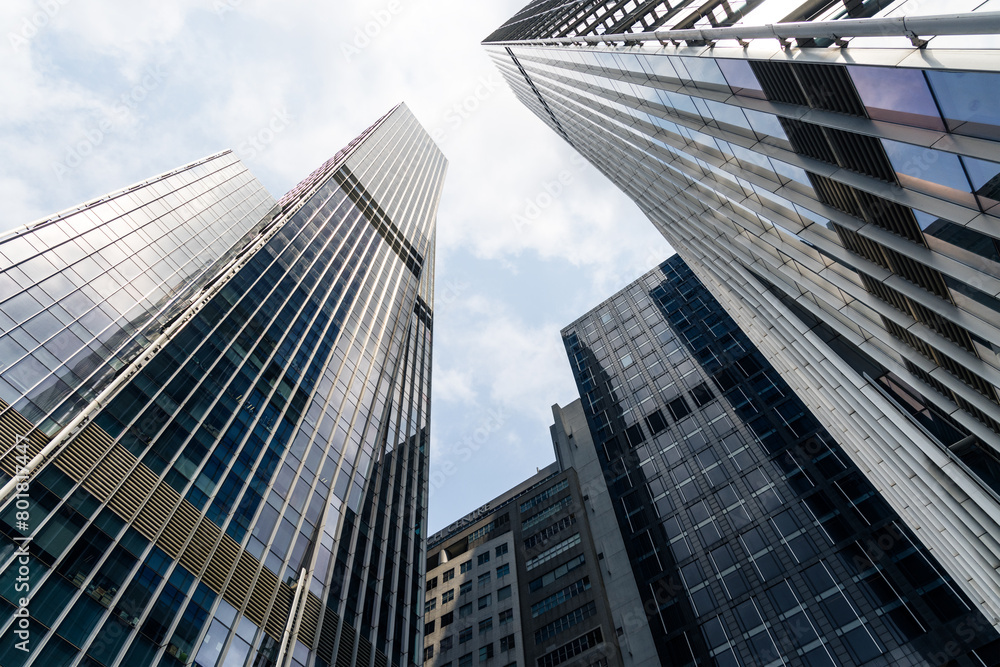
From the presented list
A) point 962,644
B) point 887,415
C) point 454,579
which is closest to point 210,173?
point 454,579

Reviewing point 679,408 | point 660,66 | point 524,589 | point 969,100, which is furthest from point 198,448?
point 679,408

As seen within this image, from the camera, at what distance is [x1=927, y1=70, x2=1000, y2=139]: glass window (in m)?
10.6

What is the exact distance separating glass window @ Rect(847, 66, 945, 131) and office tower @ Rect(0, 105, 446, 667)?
117 feet

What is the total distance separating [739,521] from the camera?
172 feet

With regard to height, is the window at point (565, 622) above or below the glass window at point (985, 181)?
below

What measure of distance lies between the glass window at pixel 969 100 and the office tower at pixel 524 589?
172 feet

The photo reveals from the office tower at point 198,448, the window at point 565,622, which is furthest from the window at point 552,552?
the office tower at point 198,448

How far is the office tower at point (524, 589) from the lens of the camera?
2247 inches

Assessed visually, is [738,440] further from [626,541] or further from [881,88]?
[881,88]

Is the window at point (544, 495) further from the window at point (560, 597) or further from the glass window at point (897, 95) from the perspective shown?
the glass window at point (897, 95)

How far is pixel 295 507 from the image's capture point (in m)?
42.7

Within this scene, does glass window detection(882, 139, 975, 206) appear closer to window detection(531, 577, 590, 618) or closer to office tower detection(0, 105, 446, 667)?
office tower detection(0, 105, 446, 667)

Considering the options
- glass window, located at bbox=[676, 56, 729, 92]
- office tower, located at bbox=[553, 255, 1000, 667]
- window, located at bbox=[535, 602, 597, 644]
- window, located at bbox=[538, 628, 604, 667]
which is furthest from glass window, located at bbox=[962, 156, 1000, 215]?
window, located at bbox=[535, 602, 597, 644]

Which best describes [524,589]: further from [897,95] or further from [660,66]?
[897,95]
